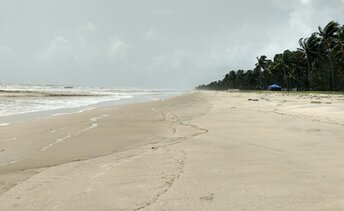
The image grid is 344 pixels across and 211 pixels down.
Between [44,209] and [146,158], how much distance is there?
3866 mm

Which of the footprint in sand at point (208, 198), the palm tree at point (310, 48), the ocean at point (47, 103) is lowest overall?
the ocean at point (47, 103)

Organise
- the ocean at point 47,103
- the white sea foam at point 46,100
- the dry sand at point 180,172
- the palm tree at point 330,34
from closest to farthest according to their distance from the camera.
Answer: the dry sand at point 180,172 < the ocean at point 47,103 < the white sea foam at point 46,100 < the palm tree at point 330,34

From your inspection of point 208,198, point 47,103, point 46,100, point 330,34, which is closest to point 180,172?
point 208,198

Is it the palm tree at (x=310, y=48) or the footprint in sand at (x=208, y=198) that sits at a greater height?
the palm tree at (x=310, y=48)

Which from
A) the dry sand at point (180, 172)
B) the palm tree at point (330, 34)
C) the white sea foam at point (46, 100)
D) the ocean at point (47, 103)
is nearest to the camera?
the dry sand at point (180, 172)

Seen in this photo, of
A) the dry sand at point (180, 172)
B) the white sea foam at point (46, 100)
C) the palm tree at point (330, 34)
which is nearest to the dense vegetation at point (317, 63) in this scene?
the palm tree at point (330, 34)

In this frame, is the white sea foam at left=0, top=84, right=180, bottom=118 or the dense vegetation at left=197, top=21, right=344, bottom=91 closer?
Result: the white sea foam at left=0, top=84, right=180, bottom=118

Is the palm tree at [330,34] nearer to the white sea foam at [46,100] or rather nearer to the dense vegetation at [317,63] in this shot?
the dense vegetation at [317,63]

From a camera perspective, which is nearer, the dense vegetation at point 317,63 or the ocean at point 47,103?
the ocean at point 47,103

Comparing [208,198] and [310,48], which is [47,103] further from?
[310,48]

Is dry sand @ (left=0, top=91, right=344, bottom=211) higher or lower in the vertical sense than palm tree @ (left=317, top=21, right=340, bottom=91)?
lower

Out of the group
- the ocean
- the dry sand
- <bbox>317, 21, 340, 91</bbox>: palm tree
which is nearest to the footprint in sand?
the dry sand

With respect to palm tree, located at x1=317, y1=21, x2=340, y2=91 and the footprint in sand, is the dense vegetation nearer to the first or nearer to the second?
palm tree, located at x1=317, y1=21, x2=340, y2=91

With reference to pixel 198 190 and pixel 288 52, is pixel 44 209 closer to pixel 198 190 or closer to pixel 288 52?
pixel 198 190
